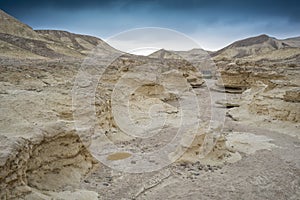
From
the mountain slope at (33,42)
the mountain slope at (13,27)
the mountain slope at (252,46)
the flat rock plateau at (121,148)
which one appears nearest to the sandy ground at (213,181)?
the flat rock plateau at (121,148)

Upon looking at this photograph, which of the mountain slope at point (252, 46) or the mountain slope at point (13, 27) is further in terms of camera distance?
the mountain slope at point (252, 46)

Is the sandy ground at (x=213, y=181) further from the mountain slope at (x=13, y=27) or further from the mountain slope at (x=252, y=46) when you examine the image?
the mountain slope at (x=252, y=46)

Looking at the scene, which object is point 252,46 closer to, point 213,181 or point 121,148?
point 121,148

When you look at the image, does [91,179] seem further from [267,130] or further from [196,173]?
[267,130]

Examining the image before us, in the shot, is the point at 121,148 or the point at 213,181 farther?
the point at 121,148

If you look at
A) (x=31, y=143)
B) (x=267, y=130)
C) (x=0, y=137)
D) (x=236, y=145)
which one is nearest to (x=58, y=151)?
(x=31, y=143)

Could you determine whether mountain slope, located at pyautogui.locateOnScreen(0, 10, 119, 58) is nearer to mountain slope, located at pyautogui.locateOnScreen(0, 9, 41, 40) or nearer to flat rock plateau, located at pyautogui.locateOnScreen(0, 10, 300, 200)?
mountain slope, located at pyautogui.locateOnScreen(0, 9, 41, 40)

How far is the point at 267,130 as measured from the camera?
8.88 meters

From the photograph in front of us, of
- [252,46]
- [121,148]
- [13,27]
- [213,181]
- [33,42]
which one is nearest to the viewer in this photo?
[213,181]

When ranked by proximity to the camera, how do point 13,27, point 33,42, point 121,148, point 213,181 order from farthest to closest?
point 13,27
point 33,42
point 121,148
point 213,181

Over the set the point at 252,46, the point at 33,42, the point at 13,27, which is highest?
the point at 13,27

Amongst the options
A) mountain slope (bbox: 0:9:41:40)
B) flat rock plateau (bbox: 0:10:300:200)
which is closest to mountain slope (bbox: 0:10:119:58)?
mountain slope (bbox: 0:9:41:40)

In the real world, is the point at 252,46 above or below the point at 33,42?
above

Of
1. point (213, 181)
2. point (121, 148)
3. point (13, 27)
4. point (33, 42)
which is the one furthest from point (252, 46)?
point (213, 181)
